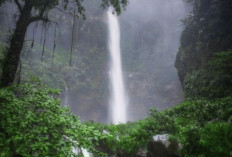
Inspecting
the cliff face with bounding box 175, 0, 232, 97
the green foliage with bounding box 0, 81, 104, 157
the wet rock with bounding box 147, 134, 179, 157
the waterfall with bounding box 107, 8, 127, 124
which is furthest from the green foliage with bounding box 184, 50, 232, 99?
the waterfall with bounding box 107, 8, 127, 124

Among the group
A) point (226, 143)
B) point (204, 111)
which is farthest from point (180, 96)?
point (226, 143)

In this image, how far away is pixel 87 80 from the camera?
35031mm

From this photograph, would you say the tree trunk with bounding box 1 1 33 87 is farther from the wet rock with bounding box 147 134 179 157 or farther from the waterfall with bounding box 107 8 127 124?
the waterfall with bounding box 107 8 127 124

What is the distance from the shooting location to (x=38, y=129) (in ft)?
9.57

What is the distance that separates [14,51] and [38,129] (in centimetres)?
389

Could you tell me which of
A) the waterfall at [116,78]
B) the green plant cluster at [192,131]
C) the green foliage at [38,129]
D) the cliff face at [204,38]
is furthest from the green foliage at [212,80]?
the waterfall at [116,78]

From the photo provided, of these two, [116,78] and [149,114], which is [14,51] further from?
[116,78]

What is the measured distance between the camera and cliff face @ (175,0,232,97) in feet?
41.7

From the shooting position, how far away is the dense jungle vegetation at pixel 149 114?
9.30 feet

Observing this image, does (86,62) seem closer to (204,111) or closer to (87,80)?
(87,80)

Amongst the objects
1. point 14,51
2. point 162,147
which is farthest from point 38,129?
point 162,147

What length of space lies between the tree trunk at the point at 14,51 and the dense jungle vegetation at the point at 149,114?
0.09ft

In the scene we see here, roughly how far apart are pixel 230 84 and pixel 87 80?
1108 inches

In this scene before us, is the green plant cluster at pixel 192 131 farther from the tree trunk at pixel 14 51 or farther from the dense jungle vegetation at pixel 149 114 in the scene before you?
the tree trunk at pixel 14 51
